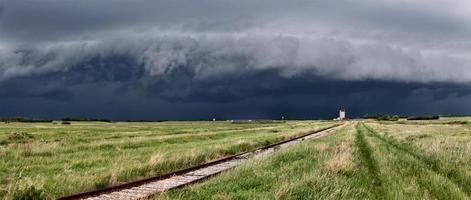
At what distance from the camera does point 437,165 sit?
63.6ft

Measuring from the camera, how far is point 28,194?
37.9 feet

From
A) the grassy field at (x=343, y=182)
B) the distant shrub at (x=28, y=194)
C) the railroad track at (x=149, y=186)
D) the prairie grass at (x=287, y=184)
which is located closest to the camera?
the distant shrub at (x=28, y=194)

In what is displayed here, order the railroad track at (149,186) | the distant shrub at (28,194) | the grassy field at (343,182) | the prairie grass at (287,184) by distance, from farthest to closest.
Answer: the railroad track at (149,186) < the grassy field at (343,182) < the prairie grass at (287,184) < the distant shrub at (28,194)

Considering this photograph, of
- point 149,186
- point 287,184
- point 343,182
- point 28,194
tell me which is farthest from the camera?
point 149,186

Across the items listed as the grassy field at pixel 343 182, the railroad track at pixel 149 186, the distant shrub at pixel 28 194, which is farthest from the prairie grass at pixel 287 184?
the distant shrub at pixel 28 194

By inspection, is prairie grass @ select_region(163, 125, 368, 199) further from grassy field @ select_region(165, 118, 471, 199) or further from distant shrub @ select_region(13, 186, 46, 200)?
distant shrub @ select_region(13, 186, 46, 200)

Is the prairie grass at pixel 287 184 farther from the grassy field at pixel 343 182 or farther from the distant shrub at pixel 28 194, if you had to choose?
the distant shrub at pixel 28 194

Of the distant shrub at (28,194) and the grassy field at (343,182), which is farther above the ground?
the distant shrub at (28,194)

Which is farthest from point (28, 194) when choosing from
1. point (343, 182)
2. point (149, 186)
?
point (343, 182)

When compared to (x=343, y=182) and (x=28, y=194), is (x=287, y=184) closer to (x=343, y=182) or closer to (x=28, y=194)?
(x=343, y=182)

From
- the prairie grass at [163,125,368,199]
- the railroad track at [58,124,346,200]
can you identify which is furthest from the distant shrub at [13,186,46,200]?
the prairie grass at [163,125,368,199]

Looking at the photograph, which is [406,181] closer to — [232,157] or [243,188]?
[243,188]

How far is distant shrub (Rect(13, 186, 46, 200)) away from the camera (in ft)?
37.5

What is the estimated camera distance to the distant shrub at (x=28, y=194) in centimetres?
1144
